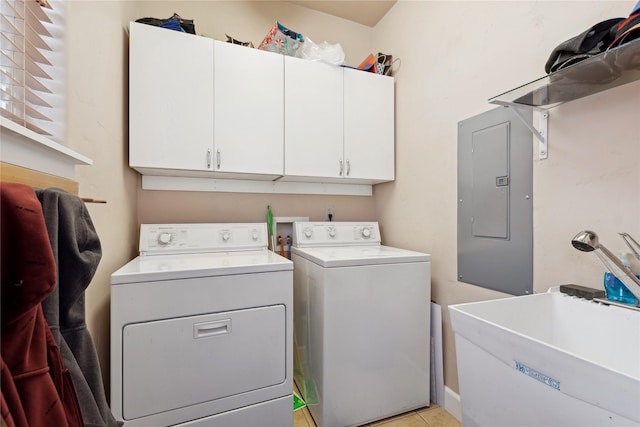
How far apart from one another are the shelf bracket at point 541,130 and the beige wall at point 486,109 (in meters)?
0.02

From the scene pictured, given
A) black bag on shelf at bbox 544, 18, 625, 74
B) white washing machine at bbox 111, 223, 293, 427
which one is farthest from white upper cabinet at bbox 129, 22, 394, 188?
black bag on shelf at bbox 544, 18, 625, 74

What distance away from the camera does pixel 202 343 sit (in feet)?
4.10

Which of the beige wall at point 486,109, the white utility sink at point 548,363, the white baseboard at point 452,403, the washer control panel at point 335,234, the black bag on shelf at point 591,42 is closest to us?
the white utility sink at point 548,363

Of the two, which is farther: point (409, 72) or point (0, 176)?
point (409, 72)

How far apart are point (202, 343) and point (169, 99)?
1338mm

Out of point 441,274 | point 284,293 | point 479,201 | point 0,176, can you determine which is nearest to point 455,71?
point 479,201

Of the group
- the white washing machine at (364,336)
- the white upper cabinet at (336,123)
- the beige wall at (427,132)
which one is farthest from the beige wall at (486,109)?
the white washing machine at (364,336)

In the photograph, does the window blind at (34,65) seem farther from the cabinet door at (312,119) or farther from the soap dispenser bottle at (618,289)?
the soap dispenser bottle at (618,289)

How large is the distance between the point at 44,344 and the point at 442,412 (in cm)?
196

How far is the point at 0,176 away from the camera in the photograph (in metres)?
0.57

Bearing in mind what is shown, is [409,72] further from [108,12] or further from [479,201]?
[108,12]

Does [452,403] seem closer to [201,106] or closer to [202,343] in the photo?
[202,343]

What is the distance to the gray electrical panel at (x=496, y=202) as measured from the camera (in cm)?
133

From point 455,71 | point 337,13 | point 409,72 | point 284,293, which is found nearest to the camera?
point 284,293
